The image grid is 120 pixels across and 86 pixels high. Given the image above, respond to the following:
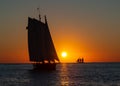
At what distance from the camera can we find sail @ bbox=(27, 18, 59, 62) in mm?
114062

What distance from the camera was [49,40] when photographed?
11706 cm

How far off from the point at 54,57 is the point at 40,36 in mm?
7565

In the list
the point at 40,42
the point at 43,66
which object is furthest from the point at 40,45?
the point at 43,66

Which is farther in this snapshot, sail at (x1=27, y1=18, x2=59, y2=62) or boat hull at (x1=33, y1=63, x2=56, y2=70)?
boat hull at (x1=33, y1=63, x2=56, y2=70)

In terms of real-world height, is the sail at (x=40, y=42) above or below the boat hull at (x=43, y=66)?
above

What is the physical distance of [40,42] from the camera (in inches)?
4660

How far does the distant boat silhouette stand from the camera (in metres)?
114

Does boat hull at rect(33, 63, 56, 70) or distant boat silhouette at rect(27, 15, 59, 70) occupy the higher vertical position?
distant boat silhouette at rect(27, 15, 59, 70)

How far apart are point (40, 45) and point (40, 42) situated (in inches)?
39.4

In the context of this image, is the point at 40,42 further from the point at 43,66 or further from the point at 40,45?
the point at 43,66

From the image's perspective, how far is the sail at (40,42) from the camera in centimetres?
11406

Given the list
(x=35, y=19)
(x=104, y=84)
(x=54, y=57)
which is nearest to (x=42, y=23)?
(x=35, y=19)

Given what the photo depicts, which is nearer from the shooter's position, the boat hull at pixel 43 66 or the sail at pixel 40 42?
the sail at pixel 40 42

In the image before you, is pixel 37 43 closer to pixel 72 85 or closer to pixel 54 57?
pixel 54 57
